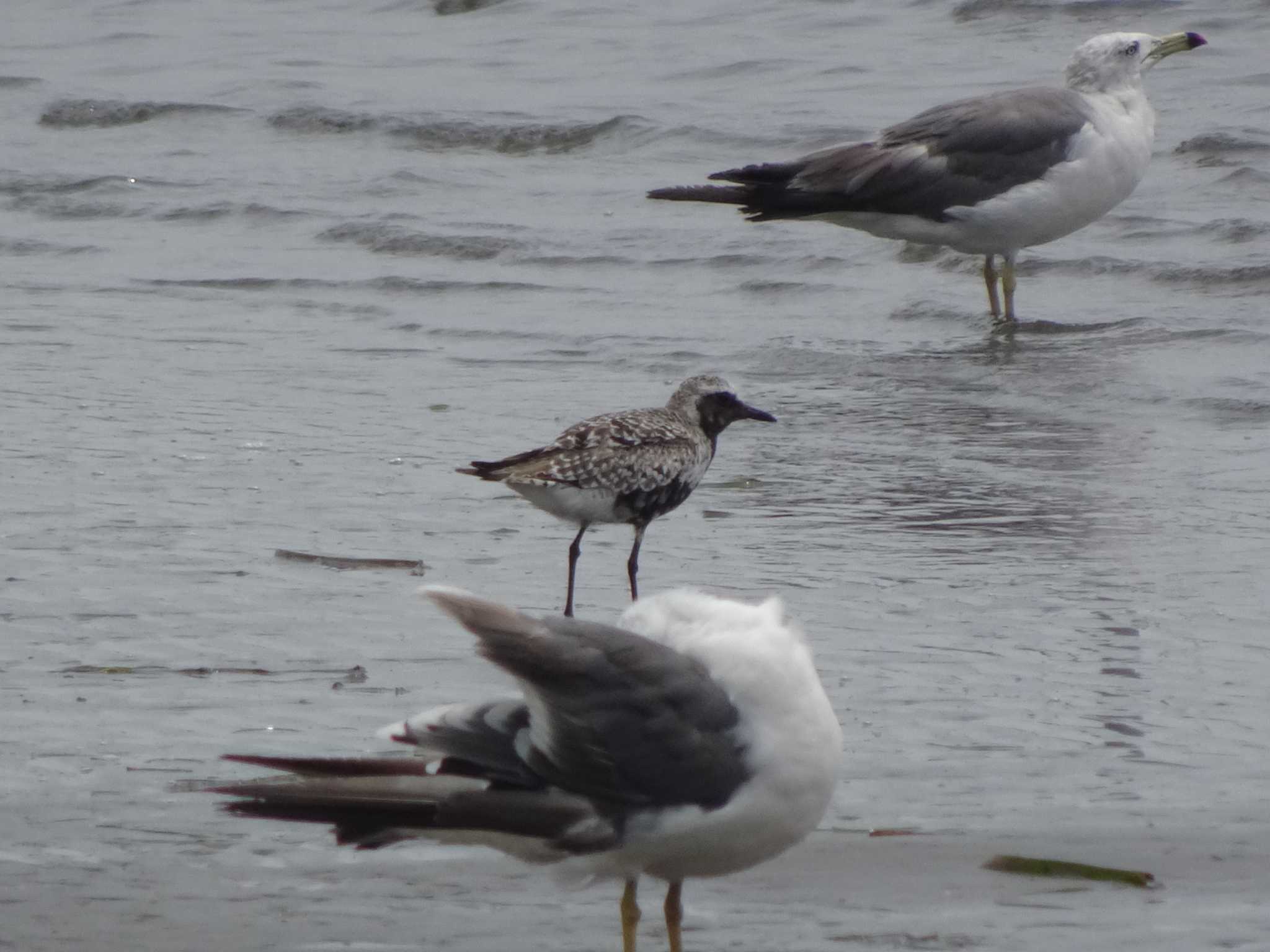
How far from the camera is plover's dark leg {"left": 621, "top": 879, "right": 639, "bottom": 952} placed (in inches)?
147

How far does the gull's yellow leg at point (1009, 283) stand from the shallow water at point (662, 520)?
0.21 m

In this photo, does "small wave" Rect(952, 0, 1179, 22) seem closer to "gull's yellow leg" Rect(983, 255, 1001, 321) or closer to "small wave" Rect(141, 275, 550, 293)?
"gull's yellow leg" Rect(983, 255, 1001, 321)

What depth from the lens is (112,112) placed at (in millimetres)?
18641

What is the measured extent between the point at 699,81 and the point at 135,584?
12259 mm

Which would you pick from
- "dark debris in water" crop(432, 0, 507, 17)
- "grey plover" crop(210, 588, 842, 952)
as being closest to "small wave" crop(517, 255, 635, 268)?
"dark debris in water" crop(432, 0, 507, 17)

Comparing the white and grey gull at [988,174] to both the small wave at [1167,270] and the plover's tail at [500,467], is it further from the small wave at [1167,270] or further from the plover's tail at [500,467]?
the plover's tail at [500,467]

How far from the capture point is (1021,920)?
395 centimetres

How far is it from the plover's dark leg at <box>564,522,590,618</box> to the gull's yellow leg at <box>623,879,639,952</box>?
84.1 inches

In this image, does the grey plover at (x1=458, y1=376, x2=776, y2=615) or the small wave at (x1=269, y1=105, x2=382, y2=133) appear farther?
the small wave at (x1=269, y1=105, x2=382, y2=133)

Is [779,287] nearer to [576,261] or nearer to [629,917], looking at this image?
[576,261]

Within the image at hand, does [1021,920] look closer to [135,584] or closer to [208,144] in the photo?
[135,584]

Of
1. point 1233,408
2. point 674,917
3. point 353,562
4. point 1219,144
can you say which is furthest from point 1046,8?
point 674,917

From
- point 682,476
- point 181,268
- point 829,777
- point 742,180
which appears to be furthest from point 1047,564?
point 181,268

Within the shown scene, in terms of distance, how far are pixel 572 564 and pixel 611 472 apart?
0.29 metres
